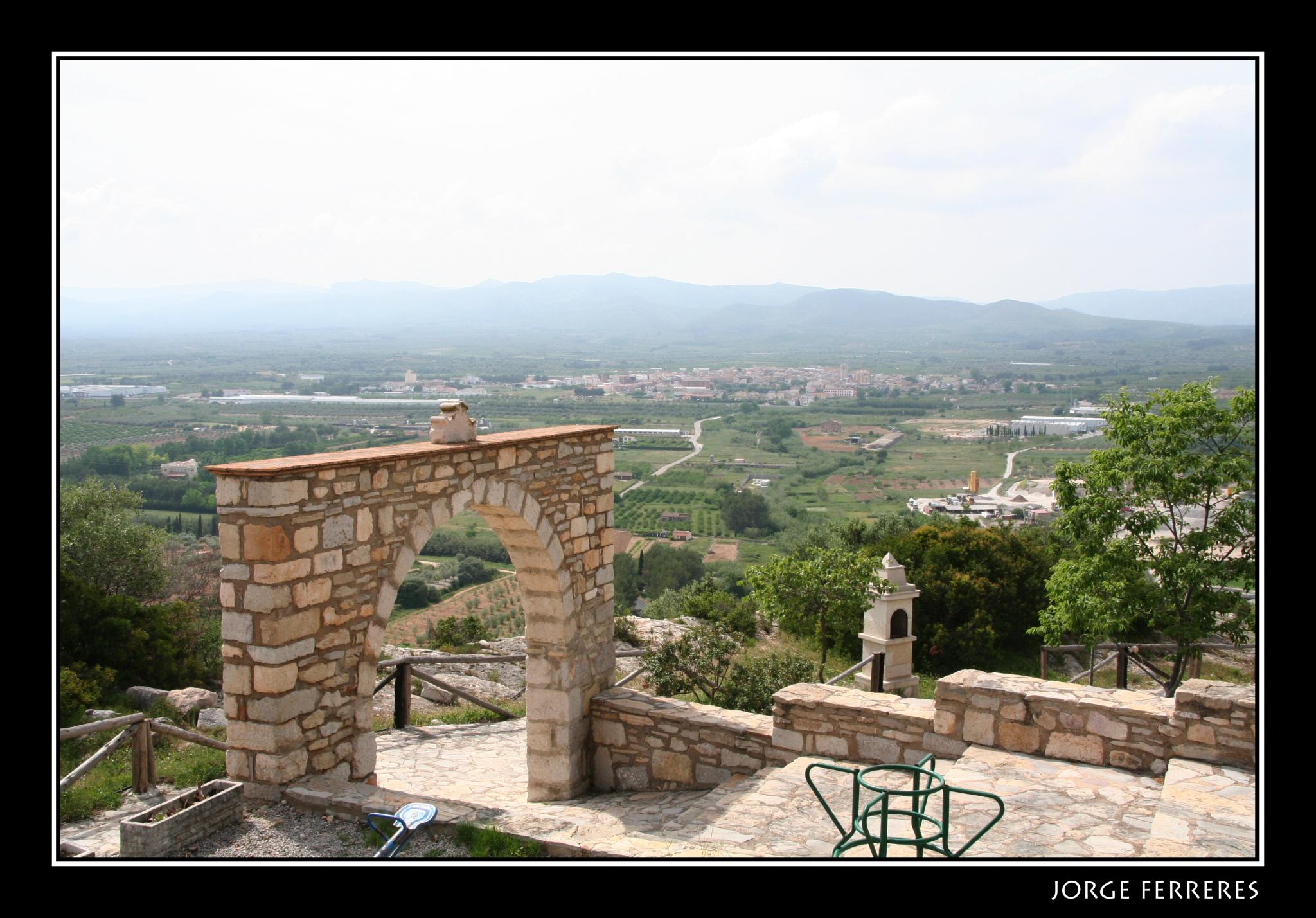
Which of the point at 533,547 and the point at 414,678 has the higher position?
the point at 533,547

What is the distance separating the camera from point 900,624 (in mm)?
14281

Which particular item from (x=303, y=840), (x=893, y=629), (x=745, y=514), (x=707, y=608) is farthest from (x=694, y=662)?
(x=745, y=514)

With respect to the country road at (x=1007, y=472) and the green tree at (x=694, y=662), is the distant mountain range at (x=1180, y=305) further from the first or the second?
the green tree at (x=694, y=662)

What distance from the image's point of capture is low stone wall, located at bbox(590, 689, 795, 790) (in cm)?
886

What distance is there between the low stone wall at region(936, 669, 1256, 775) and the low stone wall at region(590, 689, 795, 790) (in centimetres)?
175

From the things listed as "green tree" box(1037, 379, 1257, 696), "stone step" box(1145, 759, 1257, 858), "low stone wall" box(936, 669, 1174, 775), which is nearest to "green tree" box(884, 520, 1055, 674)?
"green tree" box(1037, 379, 1257, 696)

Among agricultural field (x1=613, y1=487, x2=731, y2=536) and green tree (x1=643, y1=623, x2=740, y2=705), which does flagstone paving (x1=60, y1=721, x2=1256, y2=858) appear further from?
agricultural field (x1=613, y1=487, x2=731, y2=536)

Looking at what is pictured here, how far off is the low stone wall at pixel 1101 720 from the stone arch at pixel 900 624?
19.9 feet

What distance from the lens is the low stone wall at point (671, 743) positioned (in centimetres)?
886
